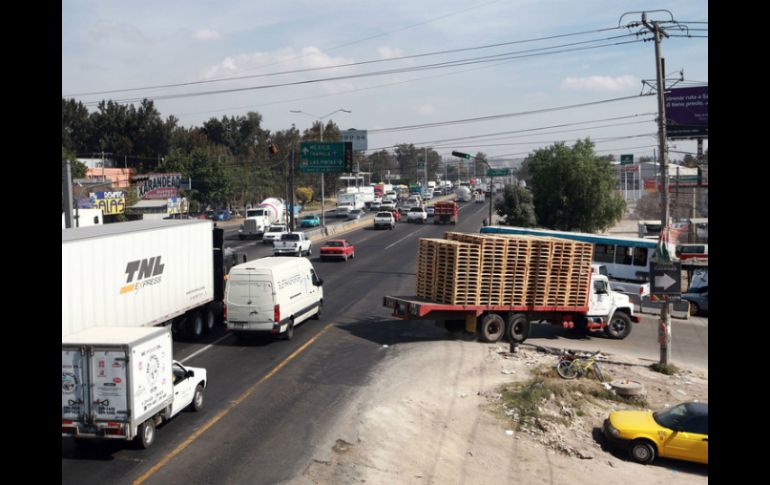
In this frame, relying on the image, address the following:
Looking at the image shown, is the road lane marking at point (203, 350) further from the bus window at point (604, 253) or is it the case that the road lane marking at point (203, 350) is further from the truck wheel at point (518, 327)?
the bus window at point (604, 253)

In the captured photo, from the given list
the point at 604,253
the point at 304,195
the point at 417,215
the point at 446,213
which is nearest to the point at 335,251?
the point at 604,253

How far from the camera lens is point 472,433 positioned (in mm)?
14844

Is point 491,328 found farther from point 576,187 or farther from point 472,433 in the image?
point 576,187

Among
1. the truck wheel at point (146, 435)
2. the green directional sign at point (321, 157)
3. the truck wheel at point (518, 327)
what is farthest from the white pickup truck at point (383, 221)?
the truck wheel at point (146, 435)

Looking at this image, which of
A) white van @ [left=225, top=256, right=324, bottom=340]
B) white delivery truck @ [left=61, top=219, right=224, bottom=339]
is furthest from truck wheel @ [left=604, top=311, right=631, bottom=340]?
white delivery truck @ [left=61, top=219, right=224, bottom=339]

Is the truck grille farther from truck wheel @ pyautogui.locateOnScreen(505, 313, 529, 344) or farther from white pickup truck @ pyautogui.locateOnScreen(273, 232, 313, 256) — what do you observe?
truck wheel @ pyautogui.locateOnScreen(505, 313, 529, 344)

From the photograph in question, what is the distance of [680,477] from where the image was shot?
45.2 ft

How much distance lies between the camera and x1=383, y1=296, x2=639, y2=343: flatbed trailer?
73.2 feet

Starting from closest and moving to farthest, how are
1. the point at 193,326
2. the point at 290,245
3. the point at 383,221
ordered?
the point at 193,326
the point at 290,245
the point at 383,221

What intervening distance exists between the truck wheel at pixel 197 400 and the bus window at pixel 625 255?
26.4m

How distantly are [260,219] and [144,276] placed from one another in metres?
44.4
